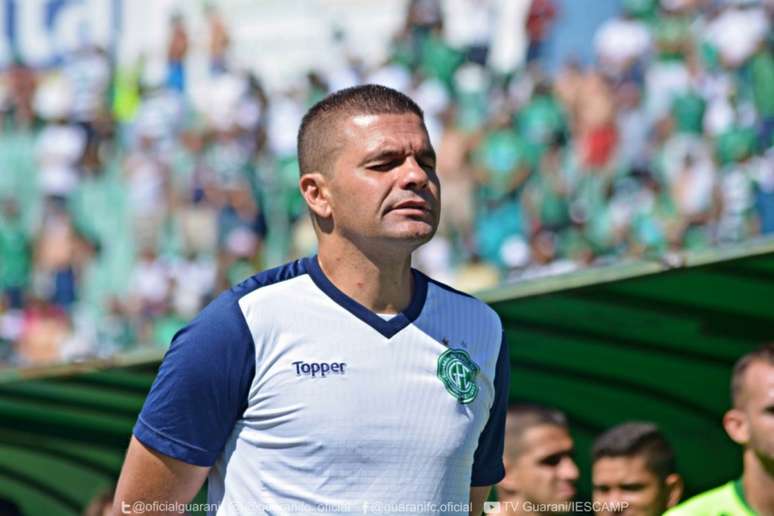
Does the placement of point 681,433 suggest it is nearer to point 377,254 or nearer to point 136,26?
point 377,254

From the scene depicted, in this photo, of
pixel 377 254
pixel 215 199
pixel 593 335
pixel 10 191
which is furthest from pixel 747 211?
pixel 10 191

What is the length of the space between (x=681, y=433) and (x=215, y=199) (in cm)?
657

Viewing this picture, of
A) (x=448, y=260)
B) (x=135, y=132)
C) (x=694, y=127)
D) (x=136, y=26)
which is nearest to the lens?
(x=694, y=127)

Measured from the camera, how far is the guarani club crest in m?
3.10

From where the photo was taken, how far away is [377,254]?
3102mm

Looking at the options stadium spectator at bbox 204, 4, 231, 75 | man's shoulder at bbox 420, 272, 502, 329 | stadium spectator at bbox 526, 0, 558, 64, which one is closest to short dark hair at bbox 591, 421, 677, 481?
man's shoulder at bbox 420, 272, 502, 329

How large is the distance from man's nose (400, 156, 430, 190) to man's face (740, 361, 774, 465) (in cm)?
186

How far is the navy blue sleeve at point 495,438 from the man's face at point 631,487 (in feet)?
7.64

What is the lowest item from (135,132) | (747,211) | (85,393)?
(85,393)

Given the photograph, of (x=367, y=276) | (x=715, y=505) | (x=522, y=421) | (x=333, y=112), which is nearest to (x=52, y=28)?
(x=522, y=421)

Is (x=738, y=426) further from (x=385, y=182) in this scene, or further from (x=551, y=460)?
(x=385, y=182)

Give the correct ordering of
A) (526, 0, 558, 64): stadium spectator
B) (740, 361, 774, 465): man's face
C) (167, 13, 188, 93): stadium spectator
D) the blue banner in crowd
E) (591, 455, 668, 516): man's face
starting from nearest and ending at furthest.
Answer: (740, 361, 774, 465): man's face < (591, 455, 668, 516): man's face < (526, 0, 558, 64): stadium spectator < (167, 13, 188, 93): stadium spectator < the blue banner in crowd

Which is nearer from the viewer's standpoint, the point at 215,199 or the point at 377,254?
the point at 377,254

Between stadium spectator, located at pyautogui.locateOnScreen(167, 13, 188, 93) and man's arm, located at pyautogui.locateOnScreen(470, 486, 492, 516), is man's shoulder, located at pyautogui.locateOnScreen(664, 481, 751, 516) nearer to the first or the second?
man's arm, located at pyautogui.locateOnScreen(470, 486, 492, 516)
